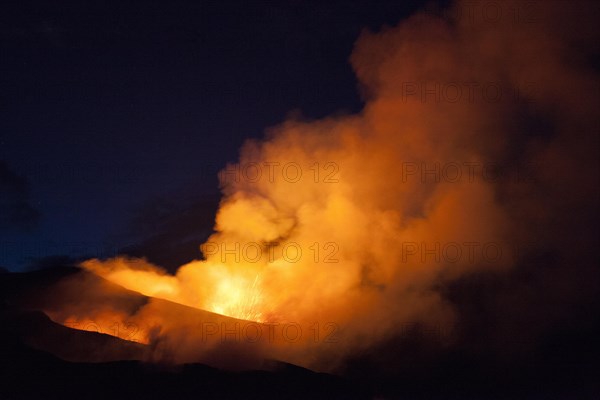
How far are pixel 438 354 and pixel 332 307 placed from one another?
21.6 ft

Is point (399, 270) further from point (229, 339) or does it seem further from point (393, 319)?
point (229, 339)

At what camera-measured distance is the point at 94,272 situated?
69.4ft

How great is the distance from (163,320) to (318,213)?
26.7 ft

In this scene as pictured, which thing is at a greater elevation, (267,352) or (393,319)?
(393,319)

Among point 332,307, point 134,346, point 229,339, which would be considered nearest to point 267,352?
point 229,339

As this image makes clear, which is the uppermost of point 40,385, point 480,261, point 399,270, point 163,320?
point 480,261

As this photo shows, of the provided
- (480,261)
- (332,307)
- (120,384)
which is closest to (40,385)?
(120,384)

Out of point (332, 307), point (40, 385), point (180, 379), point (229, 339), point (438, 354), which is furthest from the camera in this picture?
point (438, 354)

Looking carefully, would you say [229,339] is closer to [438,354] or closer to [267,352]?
[267,352]

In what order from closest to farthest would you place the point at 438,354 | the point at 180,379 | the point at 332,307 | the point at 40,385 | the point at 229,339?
the point at 40,385
the point at 180,379
the point at 229,339
the point at 332,307
the point at 438,354

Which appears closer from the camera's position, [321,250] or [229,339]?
[229,339]

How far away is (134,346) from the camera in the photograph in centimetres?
1603

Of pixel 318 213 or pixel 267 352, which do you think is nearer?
pixel 267 352

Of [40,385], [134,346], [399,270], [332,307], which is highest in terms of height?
[399,270]
